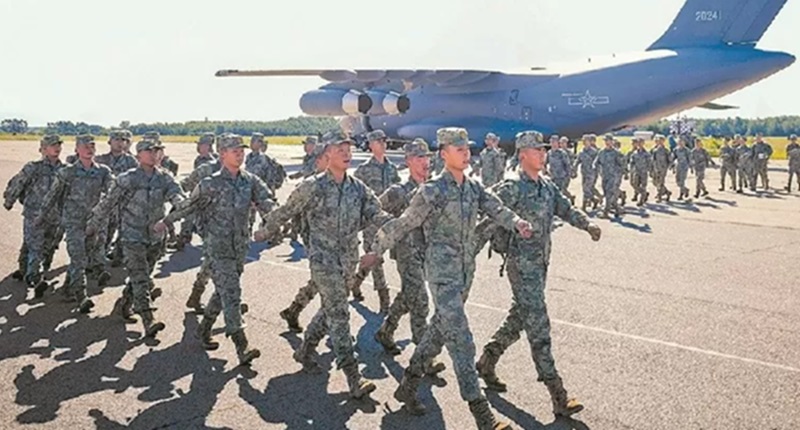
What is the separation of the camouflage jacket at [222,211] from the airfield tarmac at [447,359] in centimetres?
110

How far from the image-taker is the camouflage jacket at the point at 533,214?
587 cm

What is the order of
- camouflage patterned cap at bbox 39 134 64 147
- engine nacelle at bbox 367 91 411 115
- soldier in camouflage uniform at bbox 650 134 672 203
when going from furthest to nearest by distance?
engine nacelle at bbox 367 91 411 115, soldier in camouflage uniform at bbox 650 134 672 203, camouflage patterned cap at bbox 39 134 64 147

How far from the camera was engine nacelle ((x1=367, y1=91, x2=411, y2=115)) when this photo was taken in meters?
34.4

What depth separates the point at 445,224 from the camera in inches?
215

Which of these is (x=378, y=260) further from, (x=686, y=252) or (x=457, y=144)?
(x=686, y=252)

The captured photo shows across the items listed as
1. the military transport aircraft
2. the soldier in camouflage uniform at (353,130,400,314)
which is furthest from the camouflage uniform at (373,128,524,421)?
the military transport aircraft

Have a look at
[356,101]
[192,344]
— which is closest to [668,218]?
[192,344]

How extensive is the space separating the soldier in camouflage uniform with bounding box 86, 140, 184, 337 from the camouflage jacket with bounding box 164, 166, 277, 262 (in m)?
0.95

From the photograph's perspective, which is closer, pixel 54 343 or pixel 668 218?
pixel 54 343

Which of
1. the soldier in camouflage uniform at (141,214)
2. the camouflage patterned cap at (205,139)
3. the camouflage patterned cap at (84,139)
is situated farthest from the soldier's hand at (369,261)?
the camouflage patterned cap at (205,139)

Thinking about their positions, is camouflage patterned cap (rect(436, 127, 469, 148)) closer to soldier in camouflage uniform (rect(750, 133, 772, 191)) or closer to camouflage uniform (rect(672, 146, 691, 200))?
camouflage uniform (rect(672, 146, 691, 200))

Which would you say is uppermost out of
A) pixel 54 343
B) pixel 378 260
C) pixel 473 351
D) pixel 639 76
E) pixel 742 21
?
pixel 742 21

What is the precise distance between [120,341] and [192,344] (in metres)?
0.76

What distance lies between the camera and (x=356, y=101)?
34.6 m
